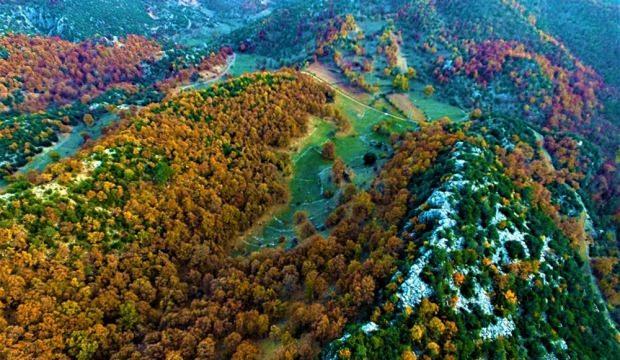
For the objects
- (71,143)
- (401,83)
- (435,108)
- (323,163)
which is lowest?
(323,163)

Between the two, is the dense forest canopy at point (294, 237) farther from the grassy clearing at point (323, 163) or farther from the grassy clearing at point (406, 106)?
the grassy clearing at point (406, 106)

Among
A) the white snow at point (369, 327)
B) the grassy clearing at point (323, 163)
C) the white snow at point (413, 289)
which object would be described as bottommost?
the grassy clearing at point (323, 163)

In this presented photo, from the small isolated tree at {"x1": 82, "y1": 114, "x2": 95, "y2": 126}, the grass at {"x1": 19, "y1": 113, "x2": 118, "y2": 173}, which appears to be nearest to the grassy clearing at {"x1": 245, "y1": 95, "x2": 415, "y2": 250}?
the grass at {"x1": 19, "y1": 113, "x2": 118, "y2": 173}

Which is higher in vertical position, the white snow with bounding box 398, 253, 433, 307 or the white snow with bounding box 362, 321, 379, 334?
the white snow with bounding box 398, 253, 433, 307

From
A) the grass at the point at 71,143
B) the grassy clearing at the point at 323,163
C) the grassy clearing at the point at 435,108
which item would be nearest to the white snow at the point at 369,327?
the grassy clearing at the point at 323,163

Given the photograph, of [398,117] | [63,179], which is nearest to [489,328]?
[63,179]

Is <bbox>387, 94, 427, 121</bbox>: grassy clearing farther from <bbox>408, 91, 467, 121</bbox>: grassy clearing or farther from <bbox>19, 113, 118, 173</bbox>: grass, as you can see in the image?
<bbox>19, 113, 118, 173</bbox>: grass

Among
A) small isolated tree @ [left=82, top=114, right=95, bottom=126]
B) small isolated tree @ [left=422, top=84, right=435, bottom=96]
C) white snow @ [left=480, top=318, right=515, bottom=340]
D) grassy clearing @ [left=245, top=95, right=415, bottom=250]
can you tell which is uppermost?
small isolated tree @ [left=422, top=84, right=435, bottom=96]

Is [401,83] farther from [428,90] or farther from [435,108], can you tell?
[435,108]

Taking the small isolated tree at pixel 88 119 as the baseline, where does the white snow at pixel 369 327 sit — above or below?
above

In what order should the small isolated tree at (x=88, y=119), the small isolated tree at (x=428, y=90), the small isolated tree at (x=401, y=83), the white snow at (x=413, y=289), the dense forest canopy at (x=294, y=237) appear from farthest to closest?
the small isolated tree at (x=401, y=83), the small isolated tree at (x=428, y=90), the small isolated tree at (x=88, y=119), the dense forest canopy at (x=294, y=237), the white snow at (x=413, y=289)

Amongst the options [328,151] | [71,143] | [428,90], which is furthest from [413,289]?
[428,90]

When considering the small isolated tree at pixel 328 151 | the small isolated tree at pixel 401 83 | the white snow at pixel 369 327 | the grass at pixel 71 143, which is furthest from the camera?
the small isolated tree at pixel 401 83
